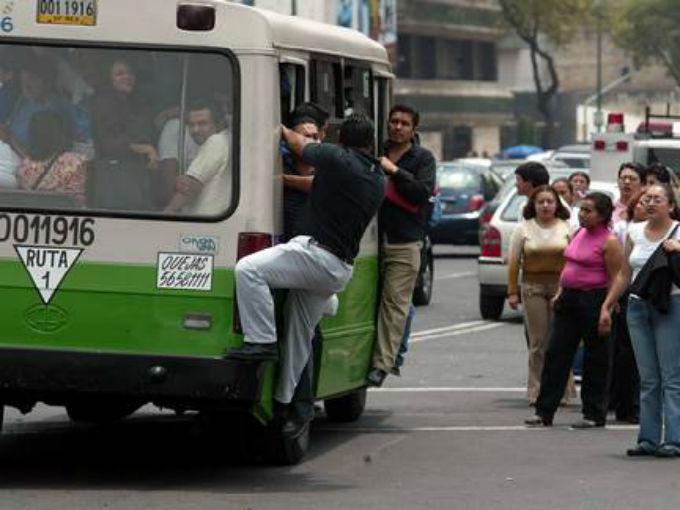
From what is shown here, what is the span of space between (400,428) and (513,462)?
2030 millimetres

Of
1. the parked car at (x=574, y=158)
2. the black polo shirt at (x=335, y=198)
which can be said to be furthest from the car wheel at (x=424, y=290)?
the parked car at (x=574, y=158)

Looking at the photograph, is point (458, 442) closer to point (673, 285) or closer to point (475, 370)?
point (673, 285)

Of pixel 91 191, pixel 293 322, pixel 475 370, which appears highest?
pixel 91 191

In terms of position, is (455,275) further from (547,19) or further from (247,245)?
(547,19)

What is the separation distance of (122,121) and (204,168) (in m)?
0.50

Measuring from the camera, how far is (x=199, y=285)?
439 inches

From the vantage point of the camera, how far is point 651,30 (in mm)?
96375

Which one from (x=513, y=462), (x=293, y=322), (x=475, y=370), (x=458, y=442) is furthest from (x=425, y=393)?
(x=293, y=322)

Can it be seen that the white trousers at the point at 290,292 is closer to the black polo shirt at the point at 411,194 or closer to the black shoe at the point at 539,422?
the black polo shirt at the point at 411,194

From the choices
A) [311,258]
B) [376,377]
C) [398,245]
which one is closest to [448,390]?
[376,377]

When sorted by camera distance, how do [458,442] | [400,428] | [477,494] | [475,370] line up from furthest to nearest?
[475,370] < [400,428] < [458,442] < [477,494]

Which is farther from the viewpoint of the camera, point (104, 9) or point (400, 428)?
point (400, 428)

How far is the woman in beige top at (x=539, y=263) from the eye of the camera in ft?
51.2

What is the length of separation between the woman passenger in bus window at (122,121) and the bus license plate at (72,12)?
27 cm
